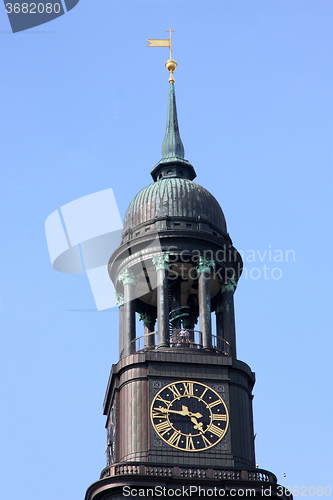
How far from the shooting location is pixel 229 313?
63.0 meters

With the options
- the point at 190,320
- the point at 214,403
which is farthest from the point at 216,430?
the point at 190,320

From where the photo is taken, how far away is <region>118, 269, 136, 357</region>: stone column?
202 feet

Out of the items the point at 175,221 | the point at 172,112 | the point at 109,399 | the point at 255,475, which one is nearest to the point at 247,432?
the point at 255,475

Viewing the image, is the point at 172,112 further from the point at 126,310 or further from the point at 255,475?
the point at 255,475

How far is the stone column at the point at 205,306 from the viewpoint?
60844 millimetres

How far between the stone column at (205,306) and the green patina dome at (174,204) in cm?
343

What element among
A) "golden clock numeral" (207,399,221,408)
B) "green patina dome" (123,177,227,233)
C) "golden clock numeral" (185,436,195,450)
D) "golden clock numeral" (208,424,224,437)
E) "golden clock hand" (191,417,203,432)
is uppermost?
"green patina dome" (123,177,227,233)

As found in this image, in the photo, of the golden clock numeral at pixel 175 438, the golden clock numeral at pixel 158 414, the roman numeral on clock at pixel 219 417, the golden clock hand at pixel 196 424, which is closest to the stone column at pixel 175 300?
the roman numeral on clock at pixel 219 417

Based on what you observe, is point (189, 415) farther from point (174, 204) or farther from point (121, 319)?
point (174, 204)

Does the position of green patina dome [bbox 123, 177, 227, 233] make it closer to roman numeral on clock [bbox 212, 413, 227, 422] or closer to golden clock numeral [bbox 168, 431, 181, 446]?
roman numeral on clock [bbox 212, 413, 227, 422]

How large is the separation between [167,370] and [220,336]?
5.67m

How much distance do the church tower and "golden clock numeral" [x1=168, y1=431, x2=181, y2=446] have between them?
0.05m

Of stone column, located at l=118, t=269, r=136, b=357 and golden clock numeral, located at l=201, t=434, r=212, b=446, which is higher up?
stone column, located at l=118, t=269, r=136, b=357

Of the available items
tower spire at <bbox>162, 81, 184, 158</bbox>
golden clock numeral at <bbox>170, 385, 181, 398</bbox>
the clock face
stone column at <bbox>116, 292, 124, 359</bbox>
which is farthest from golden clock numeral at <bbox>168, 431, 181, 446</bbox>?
tower spire at <bbox>162, 81, 184, 158</bbox>
